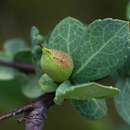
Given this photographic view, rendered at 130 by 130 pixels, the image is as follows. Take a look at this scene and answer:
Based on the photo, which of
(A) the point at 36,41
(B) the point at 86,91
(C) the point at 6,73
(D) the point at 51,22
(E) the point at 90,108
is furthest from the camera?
(D) the point at 51,22

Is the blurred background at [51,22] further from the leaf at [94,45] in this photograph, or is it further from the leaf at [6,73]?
the leaf at [94,45]

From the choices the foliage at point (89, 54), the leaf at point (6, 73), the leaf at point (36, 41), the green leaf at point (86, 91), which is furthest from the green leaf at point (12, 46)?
the green leaf at point (86, 91)

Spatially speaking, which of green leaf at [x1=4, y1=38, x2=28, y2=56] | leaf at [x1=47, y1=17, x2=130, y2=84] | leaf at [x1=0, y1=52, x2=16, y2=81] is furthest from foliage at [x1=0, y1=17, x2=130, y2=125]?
green leaf at [x1=4, y1=38, x2=28, y2=56]

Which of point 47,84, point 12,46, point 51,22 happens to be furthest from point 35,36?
point 51,22

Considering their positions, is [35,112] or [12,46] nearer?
[35,112]

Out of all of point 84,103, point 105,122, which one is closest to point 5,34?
point 105,122

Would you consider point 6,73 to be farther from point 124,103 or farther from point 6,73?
point 124,103

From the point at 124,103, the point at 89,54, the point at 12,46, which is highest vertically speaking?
the point at 12,46
